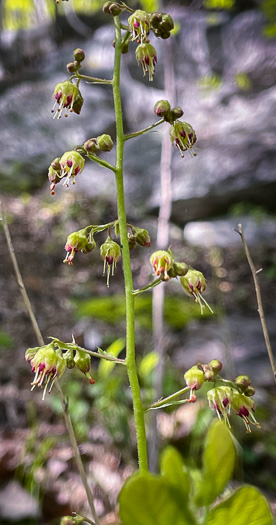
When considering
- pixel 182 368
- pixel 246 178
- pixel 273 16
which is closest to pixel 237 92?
pixel 273 16

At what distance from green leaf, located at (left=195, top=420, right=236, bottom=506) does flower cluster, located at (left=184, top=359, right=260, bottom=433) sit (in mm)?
381

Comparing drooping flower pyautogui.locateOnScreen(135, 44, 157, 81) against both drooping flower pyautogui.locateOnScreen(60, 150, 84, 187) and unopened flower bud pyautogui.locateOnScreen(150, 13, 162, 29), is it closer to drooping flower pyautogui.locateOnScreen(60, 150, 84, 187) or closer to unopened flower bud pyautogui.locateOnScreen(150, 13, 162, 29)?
unopened flower bud pyautogui.locateOnScreen(150, 13, 162, 29)

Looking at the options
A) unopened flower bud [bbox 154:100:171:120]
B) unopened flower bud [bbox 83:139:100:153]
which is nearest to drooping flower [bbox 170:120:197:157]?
unopened flower bud [bbox 154:100:171:120]

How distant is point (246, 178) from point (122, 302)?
10.1 ft

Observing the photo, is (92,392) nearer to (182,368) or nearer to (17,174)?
(182,368)

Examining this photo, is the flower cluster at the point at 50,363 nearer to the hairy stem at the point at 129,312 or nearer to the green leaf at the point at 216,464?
the hairy stem at the point at 129,312

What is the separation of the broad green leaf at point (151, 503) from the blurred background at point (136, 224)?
0.96 metres

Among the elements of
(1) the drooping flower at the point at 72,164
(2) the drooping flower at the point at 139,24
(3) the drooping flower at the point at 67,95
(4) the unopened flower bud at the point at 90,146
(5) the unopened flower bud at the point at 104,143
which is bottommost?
(1) the drooping flower at the point at 72,164

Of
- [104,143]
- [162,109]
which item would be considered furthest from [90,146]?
[162,109]

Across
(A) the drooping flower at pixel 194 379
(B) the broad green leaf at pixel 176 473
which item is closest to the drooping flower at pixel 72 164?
(A) the drooping flower at pixel 194 379

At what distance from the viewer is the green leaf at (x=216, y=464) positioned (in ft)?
1.00

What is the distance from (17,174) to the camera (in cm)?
645

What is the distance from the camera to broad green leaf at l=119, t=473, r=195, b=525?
27 centimetres

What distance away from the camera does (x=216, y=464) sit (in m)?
0.30
